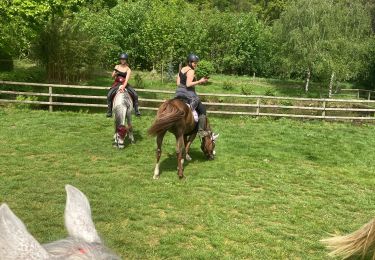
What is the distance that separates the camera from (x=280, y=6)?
61.9m

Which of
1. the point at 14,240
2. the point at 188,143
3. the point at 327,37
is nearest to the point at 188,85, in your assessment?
the point at 188,143

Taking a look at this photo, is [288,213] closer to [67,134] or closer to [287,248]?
[287,248]

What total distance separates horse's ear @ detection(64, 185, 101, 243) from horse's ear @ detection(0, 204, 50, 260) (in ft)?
0.83

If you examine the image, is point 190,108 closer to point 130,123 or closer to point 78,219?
point 130,123

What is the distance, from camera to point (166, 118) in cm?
751

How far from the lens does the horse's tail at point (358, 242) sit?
393 cm

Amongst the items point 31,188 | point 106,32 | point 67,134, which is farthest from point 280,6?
point 31,188

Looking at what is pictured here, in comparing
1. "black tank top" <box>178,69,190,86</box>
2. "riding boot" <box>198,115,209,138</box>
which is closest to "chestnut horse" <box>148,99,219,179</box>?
"riding boot" <box>198,115,209,138</box>

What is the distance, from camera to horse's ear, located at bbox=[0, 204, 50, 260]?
3.92 feet

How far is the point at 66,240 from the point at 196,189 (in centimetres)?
613

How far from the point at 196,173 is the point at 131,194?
72.0 inches

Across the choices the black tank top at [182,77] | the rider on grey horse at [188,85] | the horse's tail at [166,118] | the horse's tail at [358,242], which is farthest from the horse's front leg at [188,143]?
the horse's tail at [358,242]

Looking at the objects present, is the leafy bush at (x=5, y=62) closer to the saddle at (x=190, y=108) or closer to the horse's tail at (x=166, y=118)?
the saddle at (x=190, y=108)

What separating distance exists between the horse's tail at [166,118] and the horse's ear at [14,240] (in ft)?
20.4
